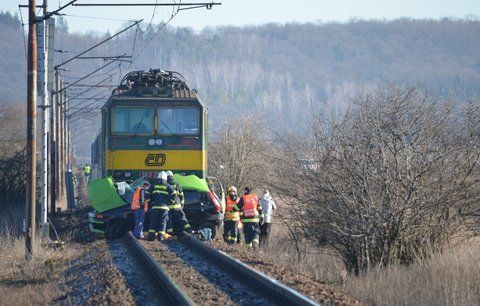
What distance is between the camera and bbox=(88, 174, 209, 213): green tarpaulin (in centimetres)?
2017

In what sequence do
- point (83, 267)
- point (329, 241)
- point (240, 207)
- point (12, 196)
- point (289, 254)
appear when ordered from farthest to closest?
point (12, 196) → point (240, 207) → point (289, 254) → point (329, 241) → point (83, 267)

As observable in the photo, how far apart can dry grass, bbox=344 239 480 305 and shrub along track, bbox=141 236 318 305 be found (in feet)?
3.99

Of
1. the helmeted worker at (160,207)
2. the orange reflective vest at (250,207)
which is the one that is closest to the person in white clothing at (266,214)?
the orange reflective vest at (250,207)

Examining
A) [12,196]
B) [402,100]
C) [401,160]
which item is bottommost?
[12,196]

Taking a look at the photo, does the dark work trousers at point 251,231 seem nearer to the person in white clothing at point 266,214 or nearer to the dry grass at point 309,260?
the dry grass at point 309,260

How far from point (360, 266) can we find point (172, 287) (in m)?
5.41

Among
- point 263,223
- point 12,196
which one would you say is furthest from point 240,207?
point 12,196

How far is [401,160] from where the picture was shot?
15258 millimetres

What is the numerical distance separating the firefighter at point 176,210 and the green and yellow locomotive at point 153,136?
7.01 ft

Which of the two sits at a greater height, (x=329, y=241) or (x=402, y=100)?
(x=402, y=100)

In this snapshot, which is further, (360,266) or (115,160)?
(115,160)

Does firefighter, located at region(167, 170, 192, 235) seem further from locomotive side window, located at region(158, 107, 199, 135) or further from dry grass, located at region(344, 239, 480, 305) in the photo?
dry grass, located at region(344, 239, 480, 305)

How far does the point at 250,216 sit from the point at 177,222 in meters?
1.82

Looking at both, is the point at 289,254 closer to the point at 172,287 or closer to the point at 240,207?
the point at 240,207
